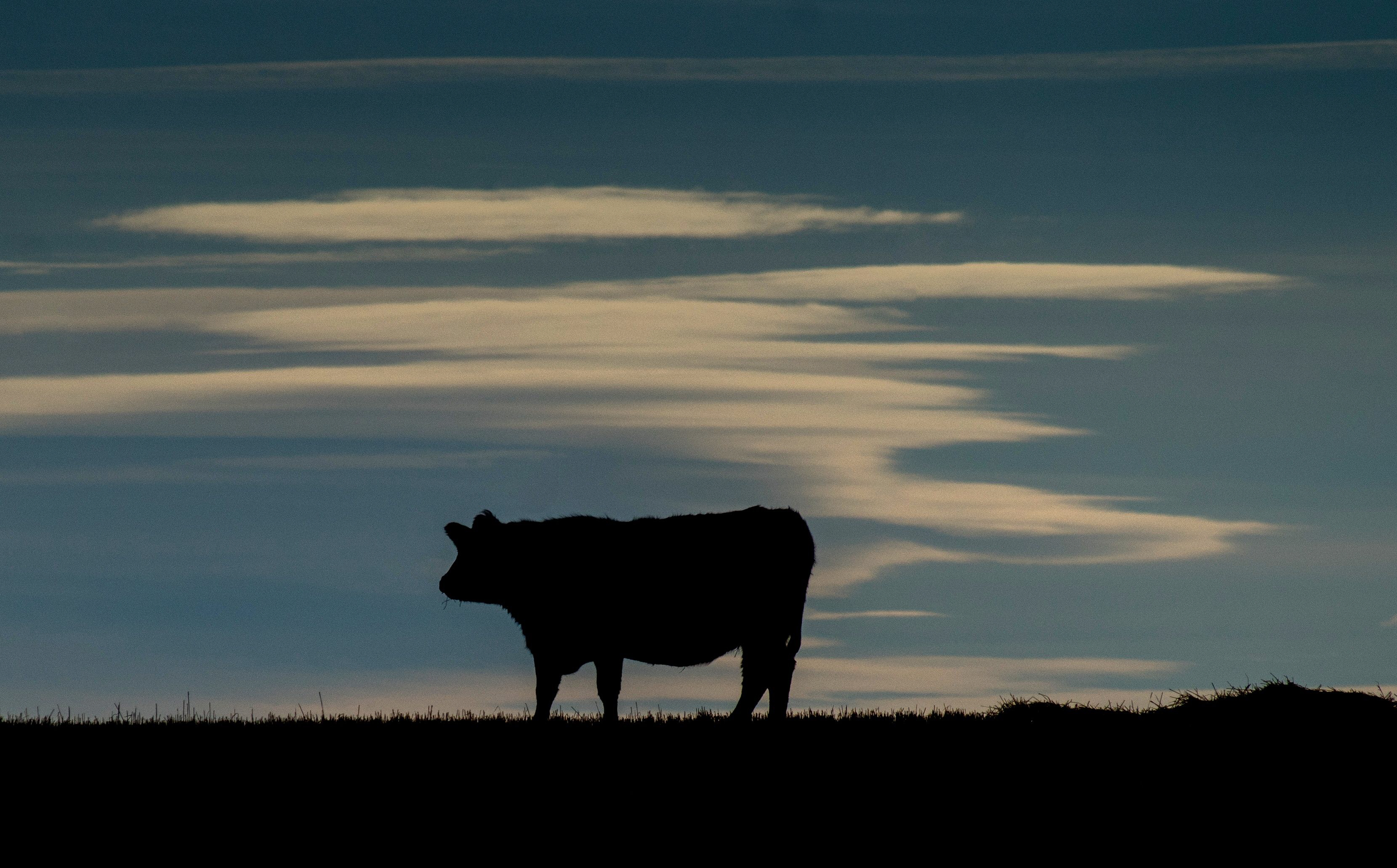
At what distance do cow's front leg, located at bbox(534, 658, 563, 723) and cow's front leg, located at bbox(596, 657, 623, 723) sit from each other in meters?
0.82

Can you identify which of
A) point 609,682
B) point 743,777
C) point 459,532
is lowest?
point 743,777

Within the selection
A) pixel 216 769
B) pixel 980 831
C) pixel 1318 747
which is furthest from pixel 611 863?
pixel 1318 747

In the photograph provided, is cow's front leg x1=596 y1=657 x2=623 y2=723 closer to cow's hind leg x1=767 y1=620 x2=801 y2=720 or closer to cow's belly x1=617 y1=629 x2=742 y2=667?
cow's belly x1=617 y1=629 x2=742 y2=667

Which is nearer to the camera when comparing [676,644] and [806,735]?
[806,735]

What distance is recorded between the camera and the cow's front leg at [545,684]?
61.9 ft

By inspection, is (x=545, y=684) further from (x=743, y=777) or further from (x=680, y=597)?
(x=743, y=777)

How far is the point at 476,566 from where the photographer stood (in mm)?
20234

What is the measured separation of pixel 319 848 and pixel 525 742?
189 inches

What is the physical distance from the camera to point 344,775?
12930 mm

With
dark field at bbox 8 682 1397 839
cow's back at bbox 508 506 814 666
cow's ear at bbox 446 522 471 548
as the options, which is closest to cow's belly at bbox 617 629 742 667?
cow's back at bbox 508 506 814 666

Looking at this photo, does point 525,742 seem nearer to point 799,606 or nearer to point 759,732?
point 759,732

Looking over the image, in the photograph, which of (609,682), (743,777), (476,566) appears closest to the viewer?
(743,777)

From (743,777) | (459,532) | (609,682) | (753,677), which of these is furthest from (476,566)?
(743,777)

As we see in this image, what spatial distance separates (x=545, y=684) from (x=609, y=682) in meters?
1.17
